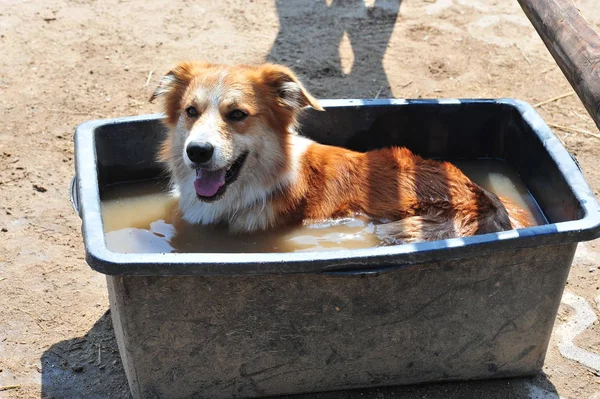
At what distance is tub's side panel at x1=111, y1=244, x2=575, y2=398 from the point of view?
307 cm

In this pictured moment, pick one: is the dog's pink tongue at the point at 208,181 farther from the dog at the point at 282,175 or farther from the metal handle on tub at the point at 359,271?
the metal handle on tub at the point at 359,271

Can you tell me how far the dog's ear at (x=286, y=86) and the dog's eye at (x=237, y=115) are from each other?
24cm

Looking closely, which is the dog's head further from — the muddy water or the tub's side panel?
the tub's side panel

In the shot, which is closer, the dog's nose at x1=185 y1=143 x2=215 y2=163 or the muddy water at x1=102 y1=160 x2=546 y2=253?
the dog's nose at x1=185 y1=143 x2=215 y2=163

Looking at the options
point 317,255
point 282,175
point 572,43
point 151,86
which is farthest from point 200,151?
point 151,86

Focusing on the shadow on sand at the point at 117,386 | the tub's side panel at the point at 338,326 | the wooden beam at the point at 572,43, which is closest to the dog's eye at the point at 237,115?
Result: the tub's side panel at the point at 338,326

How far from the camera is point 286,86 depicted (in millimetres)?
3977

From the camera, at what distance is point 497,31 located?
7.13 meters

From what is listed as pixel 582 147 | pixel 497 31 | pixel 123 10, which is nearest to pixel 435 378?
pixel 582 147

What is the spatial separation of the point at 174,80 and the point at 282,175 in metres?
0.78

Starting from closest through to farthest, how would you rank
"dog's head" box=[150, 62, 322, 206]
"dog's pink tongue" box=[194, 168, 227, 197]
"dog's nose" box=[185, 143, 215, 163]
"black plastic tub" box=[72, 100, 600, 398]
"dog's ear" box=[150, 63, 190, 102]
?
1. "black plastic tub" box=[72, 100, 600, 398]
2. "dog's nose" box=[185, 143, 215, 163]
3. "dog's head" box=[150, 62, 322, 206]
4. "dog's pink tongue" box=[194, 168, 227, 197]
5. "dog's ear" box=[150, 63, 190, 102]

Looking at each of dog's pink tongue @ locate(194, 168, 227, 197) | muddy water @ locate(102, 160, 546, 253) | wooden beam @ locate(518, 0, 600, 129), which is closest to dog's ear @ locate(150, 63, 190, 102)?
dog's pink tongue @ locate(194, 168, 227, 197)

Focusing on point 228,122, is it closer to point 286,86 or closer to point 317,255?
point 286,86

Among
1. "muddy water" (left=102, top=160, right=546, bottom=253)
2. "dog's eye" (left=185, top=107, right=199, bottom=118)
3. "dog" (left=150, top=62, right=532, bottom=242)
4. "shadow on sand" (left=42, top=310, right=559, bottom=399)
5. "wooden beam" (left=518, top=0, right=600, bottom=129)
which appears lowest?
"shadow on sand" (left=42, top=310, right=559, bottom=399)
